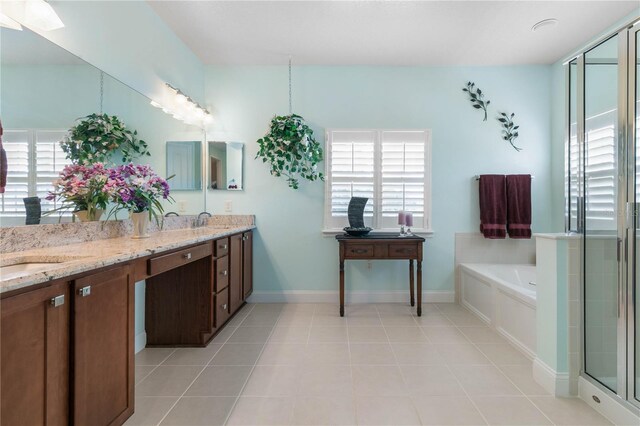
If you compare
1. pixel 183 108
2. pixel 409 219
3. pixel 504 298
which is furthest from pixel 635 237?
pixel 183 108

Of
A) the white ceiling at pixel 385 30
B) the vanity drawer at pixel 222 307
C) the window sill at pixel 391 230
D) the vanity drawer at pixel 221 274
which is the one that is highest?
the white ceiling at pixel 385 30

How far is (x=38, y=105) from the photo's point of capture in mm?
1483

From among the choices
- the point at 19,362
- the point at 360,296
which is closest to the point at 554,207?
the point at 360,296

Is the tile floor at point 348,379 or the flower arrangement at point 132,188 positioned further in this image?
the flower arrangement at point 132,188

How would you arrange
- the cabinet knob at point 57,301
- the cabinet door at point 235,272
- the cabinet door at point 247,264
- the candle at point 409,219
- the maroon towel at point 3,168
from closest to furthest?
the cabinet knob at point 57,301 < the maroon towel at point 3,168 < the cabinet door at point 235,272 < the cabinet door at point 247,264 < the candle at point 409,219

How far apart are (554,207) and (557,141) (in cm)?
73

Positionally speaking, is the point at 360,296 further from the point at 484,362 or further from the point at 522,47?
the point at 522,47

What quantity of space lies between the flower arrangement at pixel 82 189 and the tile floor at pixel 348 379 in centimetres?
113

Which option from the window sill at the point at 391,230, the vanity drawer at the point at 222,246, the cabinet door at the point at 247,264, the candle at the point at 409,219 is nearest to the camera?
the vanity drawer at the point at 222,246

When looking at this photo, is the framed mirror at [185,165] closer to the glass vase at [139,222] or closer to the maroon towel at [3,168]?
the glass vase at [139,222]

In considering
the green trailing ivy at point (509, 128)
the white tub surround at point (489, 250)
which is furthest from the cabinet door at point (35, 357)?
the green trailing ivy at point (509, 128)

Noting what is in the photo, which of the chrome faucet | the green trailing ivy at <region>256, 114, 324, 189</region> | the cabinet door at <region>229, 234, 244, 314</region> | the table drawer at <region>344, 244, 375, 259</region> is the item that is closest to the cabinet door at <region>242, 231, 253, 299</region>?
the cabinet door at <region>229, 234, 244, 314</region>

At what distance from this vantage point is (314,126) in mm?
3324

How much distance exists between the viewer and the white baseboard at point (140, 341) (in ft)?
7.18
